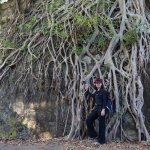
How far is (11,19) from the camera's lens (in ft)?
28.6

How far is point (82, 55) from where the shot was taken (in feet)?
23.6

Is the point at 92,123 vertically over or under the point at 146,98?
under

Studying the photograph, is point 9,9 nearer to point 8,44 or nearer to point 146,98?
point 8,44

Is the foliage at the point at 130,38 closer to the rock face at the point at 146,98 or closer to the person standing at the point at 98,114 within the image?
the rock face at the point at 146,98

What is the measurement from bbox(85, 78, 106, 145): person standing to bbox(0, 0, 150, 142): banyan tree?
321 millimetres

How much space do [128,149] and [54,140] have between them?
1782mm

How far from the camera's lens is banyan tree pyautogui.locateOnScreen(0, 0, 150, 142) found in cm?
644

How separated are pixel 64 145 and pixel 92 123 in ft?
2.70

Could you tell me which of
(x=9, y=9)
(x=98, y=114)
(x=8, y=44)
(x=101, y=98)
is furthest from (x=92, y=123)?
(x=9, y=9)

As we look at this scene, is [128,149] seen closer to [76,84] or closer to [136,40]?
[76,84]

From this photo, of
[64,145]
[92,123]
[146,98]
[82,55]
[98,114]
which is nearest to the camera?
[64,145]

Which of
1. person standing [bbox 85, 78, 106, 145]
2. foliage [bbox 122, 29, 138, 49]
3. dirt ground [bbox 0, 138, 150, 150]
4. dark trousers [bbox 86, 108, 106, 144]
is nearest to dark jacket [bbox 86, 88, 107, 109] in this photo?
person standing [bbox 85, 78, 106, 145]

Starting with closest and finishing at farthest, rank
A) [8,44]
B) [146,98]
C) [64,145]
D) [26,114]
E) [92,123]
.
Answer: [64,145] → [92,123] → [146,98] → [26,114] → [8,44]

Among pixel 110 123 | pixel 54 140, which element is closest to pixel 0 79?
pixel 54 140
